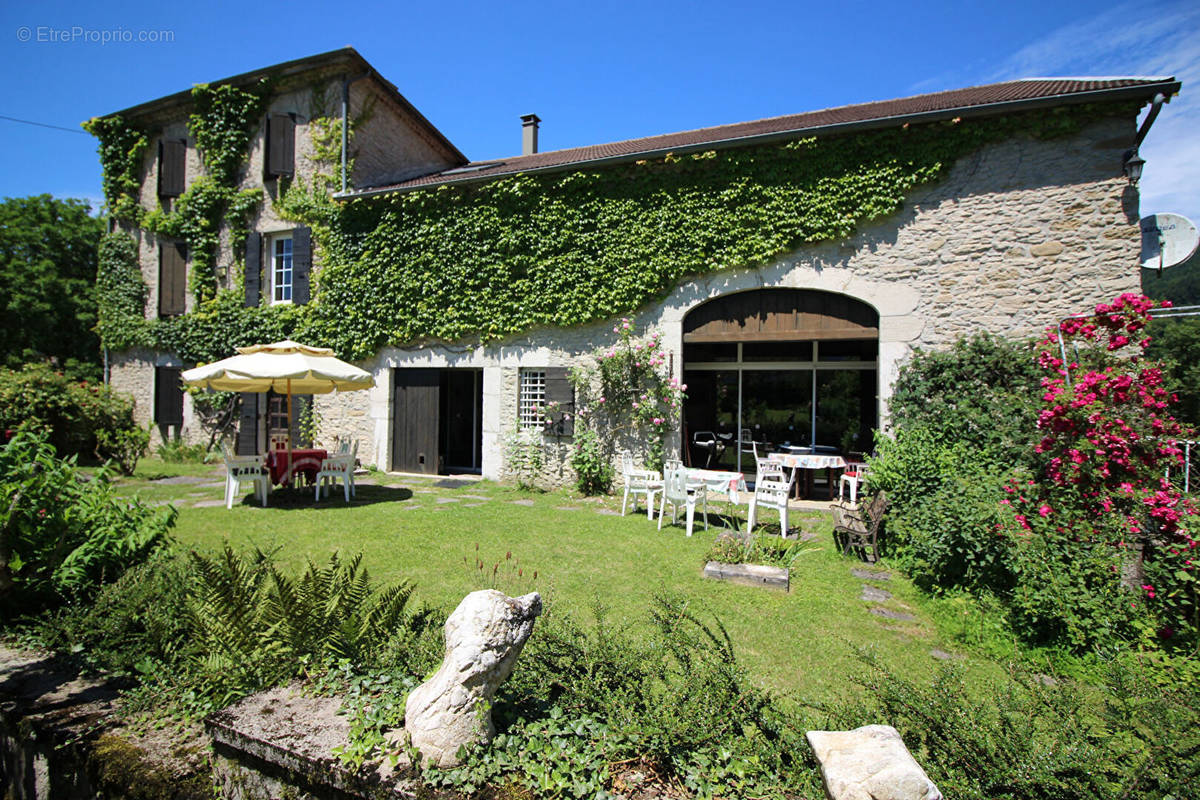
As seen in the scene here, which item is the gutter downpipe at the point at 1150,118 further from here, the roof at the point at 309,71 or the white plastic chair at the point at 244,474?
the roof at the point at 309,71

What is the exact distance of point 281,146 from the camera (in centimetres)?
1291

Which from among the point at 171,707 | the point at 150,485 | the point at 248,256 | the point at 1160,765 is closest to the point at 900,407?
the point at 1160,765

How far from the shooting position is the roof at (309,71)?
1215 centimetres

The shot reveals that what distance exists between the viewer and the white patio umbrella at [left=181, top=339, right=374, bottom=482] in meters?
8.03

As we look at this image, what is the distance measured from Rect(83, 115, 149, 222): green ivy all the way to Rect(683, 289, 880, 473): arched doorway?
590 inches

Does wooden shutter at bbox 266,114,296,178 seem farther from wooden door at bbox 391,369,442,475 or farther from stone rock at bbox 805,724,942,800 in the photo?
stone rock at bbox 805,724,942,800

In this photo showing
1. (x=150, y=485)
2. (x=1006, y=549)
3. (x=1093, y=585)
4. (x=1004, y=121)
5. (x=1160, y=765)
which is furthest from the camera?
(x=150, y=485)

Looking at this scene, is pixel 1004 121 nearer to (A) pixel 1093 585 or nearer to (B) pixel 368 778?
(A) pixel 1093 585

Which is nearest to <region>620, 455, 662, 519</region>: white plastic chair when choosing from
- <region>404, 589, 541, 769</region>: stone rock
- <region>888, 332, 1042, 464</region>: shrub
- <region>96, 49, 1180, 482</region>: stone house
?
<region>96, 49, 1180, 482</region>: stone house

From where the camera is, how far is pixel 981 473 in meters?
5.59

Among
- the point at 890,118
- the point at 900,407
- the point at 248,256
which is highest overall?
the point at 890,118

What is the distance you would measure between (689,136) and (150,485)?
12603 millimetres

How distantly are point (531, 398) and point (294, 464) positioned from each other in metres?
4.22

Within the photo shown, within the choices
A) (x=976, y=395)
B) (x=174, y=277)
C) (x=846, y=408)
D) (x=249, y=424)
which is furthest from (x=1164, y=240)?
(x=174, y=277)
